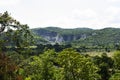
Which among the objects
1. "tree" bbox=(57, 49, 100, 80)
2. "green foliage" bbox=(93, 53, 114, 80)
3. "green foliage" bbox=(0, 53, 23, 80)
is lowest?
"green foliage" bbox=(93, 53, 114, 80)

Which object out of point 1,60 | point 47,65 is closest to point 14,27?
point 1,60

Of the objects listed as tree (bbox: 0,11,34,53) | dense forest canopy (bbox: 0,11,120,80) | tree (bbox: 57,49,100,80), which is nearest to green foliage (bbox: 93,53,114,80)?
dense forest canopy (bbox: 0,11,120,80)

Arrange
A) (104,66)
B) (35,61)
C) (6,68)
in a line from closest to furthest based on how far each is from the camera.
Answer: (6,68), (35,61), (104,66)

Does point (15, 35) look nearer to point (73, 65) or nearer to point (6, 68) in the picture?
point (6, 68)

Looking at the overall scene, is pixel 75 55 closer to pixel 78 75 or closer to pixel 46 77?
pixel 78 75

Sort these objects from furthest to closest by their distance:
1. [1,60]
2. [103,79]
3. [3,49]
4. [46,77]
→ [103,79]
[46,77]
[3,49]
[1,60]

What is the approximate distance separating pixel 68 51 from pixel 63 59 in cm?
198

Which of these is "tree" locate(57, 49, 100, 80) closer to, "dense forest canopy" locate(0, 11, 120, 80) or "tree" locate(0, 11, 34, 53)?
"dense forest canopy" locate(0, 11, 120, 80)

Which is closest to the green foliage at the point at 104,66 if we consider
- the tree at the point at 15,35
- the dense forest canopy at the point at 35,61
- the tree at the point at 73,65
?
the dense forest canopy at the point at 35,61

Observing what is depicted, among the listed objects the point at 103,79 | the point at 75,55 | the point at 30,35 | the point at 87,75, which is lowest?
the point at 103,79

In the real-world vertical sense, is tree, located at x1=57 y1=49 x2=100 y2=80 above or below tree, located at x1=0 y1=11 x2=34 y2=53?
below

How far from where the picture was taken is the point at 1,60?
32.4 m

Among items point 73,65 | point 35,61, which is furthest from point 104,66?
point 73,65

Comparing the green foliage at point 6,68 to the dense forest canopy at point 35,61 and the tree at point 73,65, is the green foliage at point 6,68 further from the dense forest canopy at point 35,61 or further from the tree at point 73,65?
the tree at point 73,65
